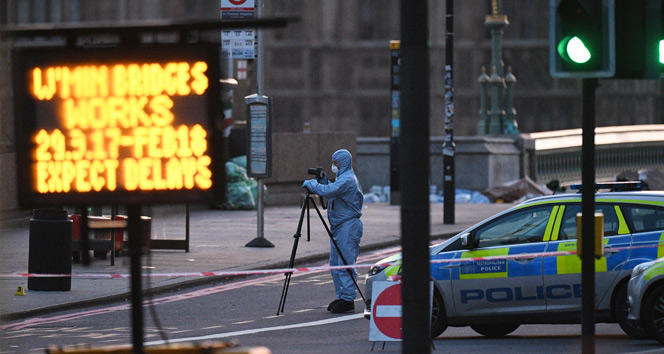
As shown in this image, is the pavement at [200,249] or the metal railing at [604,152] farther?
the metal railing at [604,152]

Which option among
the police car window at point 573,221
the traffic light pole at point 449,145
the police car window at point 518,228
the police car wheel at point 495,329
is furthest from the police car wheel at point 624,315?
the traffic light pole at point 449,145

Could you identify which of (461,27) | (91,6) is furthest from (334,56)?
(91,6)

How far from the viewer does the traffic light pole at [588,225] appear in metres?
7.43

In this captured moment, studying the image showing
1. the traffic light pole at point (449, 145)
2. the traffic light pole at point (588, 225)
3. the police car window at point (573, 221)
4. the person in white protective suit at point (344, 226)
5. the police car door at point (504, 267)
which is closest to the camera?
the traffic light pole at point (588, 225)

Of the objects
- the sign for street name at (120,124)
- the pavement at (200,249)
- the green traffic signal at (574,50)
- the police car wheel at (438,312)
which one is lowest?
the pavement at (200,249)

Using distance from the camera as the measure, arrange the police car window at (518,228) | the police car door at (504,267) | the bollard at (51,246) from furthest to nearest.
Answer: the bollard at (51,246) < the police car window at (518,228) < the police car door at (504,267)

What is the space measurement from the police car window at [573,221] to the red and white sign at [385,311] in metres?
1.90

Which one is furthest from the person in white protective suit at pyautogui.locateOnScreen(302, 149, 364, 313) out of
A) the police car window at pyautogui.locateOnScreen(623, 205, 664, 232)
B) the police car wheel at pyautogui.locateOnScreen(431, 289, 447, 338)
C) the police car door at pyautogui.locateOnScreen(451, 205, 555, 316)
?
the police car window at pyautogui.locateOnScreen(623, 205, 664, 232)

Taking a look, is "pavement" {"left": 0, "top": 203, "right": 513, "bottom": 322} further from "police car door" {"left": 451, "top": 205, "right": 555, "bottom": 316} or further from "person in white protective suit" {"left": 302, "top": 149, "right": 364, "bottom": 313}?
"police car door" {"left": 451, "top": 205, "right": 555, "bottom": 316}

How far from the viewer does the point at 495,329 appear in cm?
1341

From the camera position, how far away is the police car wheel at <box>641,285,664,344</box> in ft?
38.9

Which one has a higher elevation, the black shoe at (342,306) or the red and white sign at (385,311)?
the red and white sign at (385,311)

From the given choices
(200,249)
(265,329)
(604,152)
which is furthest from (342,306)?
(604,152)

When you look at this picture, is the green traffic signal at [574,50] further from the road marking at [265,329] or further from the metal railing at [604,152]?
the metal railing at [604,152]
